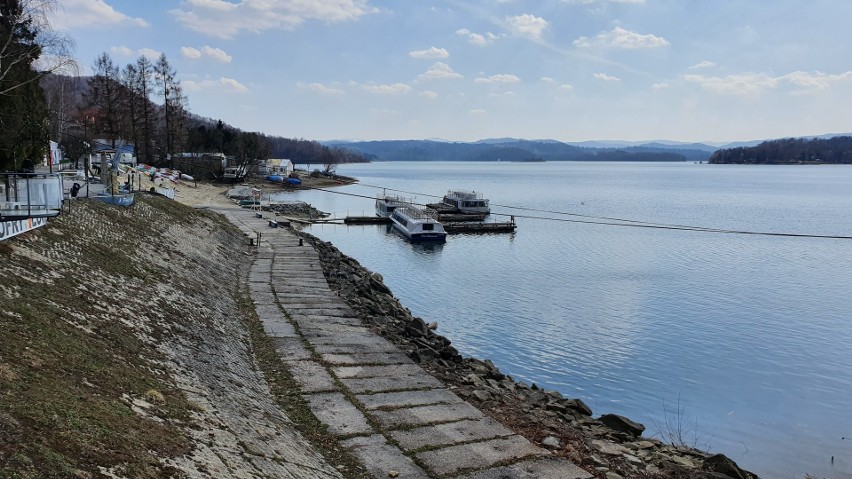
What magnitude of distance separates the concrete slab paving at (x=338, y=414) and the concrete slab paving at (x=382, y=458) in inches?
16.0

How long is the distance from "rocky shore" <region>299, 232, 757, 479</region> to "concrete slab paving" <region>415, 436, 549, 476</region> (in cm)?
60

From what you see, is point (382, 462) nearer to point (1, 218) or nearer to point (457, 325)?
point (1, 218)

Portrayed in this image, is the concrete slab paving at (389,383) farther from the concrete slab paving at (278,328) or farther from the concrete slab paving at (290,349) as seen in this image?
the concrete slab paving at (278,328)

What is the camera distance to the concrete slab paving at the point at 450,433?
1153 cm

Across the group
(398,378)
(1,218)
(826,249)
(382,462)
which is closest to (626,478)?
(382,462)

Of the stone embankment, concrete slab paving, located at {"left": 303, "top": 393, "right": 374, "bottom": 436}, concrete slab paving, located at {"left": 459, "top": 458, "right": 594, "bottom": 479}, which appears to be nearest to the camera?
the stone embankment

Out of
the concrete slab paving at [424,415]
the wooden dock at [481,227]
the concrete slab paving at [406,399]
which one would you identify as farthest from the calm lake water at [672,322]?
the concrete slab paving at [424,415]

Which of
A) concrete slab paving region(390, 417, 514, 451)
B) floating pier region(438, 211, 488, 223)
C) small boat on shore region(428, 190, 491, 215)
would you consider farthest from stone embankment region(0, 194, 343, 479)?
small boat on shore region(428, 190, 491, 215)

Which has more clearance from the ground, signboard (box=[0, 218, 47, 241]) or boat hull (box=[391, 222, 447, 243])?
signboard (box=[0, 218, 47, 241])

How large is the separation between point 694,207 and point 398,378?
90566 mm

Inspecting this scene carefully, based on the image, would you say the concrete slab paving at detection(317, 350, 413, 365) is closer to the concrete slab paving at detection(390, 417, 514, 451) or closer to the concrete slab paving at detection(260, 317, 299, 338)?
the concrete slab paving at detection(260, 317, 299, 338)

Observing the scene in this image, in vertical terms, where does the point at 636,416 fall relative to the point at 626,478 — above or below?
below

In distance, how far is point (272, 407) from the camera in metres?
12.5

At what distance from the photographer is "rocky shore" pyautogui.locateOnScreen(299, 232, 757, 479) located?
11.7 metres
